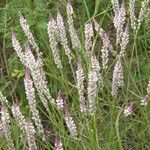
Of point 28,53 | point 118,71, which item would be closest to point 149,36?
point 118,71

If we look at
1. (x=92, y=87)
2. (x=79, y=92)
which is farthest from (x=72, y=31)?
(x=92, y=87)

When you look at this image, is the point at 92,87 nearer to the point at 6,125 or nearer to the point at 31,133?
the point at 31,133

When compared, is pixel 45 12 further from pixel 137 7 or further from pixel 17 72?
pixel 137 7

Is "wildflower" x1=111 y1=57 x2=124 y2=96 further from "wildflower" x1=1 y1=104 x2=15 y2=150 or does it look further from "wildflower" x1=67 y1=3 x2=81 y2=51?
"wildflower" x1=1 y1=104 x2=15 y2=150

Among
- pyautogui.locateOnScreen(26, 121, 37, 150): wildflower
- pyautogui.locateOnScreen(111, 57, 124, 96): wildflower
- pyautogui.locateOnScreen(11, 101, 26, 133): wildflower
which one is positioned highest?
pyautogui.locateOnScreen(111, 57, 124, 96): wildflower

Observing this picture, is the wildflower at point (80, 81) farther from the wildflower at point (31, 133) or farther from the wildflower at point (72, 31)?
the wildflower at point (72, 31)

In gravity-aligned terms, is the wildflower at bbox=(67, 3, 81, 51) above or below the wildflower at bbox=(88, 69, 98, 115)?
above

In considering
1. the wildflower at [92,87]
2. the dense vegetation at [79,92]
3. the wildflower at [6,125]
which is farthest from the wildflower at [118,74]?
the wildflower at [6,125]

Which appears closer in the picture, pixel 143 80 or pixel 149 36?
pixel 143 80

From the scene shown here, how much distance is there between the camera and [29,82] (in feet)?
6.34

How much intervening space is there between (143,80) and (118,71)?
836 mm

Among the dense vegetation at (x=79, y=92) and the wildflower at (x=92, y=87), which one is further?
the dense vegetation at (x=79, y=92)

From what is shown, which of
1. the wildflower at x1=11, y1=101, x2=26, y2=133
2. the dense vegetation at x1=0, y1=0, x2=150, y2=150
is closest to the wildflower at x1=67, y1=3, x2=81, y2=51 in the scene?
the dense vegetation at x1=0, y1=0, x2=150, y2=150

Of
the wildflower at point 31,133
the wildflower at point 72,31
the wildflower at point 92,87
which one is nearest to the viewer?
the wildflower at point 92,87
